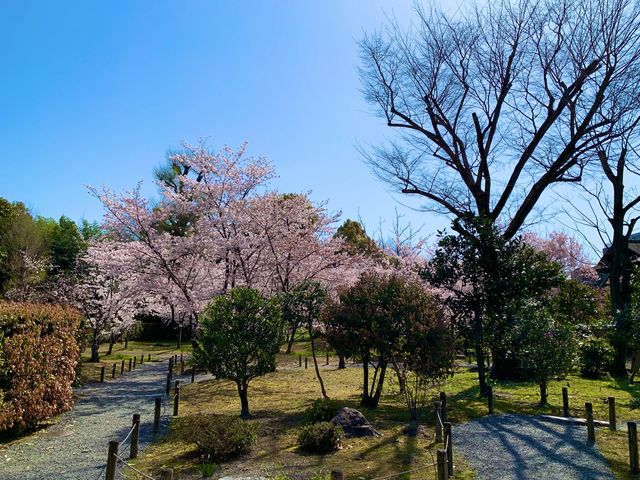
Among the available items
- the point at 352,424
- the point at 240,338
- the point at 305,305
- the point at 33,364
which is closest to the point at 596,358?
the point at 305,305

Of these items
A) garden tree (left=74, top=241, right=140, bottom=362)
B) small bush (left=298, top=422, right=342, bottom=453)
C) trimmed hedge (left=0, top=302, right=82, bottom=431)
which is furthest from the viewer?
garden tree (left=74, top=241, right=140, bottom=362)

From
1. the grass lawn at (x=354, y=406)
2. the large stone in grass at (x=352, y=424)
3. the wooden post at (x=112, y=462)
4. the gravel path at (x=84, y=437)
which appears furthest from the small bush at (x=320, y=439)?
the wooden post at (x=112, y=462)

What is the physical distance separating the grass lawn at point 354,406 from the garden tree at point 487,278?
1984 mm

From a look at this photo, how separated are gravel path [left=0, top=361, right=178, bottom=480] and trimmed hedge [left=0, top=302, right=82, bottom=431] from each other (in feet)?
1.61

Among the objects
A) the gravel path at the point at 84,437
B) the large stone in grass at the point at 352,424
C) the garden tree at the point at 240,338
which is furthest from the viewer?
the garden tree at the point at 240,338

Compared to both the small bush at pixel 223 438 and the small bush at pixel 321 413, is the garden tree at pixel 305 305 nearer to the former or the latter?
the small bush at pixel 321 413

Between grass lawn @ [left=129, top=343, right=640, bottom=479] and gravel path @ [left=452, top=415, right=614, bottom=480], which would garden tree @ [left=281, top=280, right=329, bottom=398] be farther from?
gravel path @ [left=452, top=415, right=614, bottom=480]

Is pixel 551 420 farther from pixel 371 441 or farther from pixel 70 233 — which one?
pixel 70 233

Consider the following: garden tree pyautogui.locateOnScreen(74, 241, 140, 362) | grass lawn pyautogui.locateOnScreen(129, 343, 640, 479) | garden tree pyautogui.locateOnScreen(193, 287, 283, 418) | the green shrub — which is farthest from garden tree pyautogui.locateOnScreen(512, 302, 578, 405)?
garden tree pyautogui.locateOnScreen(74, 241, 140, 362)

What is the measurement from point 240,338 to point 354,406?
3.55m

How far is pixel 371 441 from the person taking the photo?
28.9 ft

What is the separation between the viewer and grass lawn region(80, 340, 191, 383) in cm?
1991

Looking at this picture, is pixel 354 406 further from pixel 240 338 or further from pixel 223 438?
pixel 223 438

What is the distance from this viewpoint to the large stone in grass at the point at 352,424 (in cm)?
911
